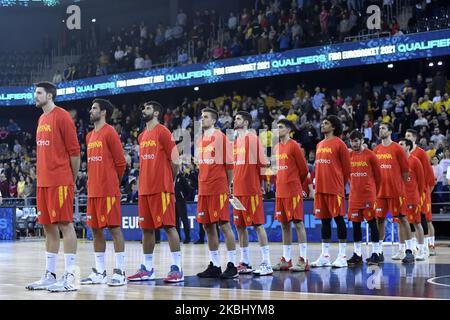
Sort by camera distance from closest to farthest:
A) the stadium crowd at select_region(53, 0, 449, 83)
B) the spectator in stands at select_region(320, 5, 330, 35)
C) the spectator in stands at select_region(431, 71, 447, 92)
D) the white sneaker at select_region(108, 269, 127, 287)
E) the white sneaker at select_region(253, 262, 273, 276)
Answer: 1. the white sneaker at select_region(108, 269, 127, 287)
2. the white sneaker at select_region(253, 262, 273, 276)
3. the spectator in stands at select_region(431, 71, 447, 92)
4. the stadium crowd at select_region(53, 0, 449, 83)
5. the spectator in stands at select_region(320, 5, 330, 35)

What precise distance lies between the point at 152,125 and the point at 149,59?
2458 cm

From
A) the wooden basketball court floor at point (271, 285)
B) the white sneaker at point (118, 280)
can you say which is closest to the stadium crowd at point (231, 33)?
the wooden basketball court floor at point (271, 285)

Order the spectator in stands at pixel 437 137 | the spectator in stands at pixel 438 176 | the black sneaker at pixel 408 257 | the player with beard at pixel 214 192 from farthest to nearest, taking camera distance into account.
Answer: the spectator in stands at pixel 437 137 < the spectator in stands at pixel 438 176 < the black sneaker at pixel 408 257 < the player with beard at pixel 214 192

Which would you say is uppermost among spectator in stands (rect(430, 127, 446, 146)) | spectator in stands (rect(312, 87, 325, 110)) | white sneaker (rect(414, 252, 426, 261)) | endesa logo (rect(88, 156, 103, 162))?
spectator in stands (rect(312, 87, 325, 110))

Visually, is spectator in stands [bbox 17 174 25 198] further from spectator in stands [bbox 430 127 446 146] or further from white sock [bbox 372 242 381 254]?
white sock [bbox 372 242 381 254]

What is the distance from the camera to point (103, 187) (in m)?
10.5

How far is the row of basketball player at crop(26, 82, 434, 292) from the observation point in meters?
9.77

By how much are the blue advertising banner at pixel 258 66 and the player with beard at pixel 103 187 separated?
17256 mm

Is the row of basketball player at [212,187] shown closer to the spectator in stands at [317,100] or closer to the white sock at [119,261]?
the white sock at [119,261]

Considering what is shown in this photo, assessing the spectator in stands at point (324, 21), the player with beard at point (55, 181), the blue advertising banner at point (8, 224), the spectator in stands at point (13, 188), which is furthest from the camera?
the spectator in stands at point (13, 188)

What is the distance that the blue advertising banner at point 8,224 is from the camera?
26266 mm

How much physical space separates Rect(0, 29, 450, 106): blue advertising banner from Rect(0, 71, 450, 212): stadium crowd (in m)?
0.96

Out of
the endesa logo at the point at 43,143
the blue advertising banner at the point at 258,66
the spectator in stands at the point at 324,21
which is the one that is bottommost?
the endesa logo at the point at 43,143

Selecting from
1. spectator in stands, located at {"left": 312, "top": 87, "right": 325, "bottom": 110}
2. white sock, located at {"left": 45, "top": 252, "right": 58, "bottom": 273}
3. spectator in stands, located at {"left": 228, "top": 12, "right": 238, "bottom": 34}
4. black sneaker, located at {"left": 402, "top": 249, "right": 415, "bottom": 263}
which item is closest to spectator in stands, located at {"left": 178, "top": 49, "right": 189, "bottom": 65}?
spectator in stands, located at {"left": 228, "top": 12, "right": 238, "bottom": 34}
